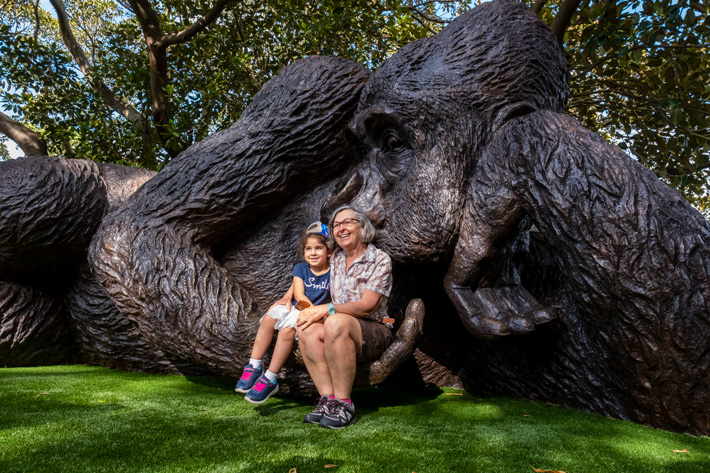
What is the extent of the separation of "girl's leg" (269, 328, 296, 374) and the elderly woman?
100mm

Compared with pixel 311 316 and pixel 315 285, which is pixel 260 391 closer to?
pixel 311 316

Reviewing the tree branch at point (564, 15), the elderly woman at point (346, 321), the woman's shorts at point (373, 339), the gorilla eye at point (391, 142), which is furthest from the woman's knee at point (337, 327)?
the tree branch at point (564, 15)

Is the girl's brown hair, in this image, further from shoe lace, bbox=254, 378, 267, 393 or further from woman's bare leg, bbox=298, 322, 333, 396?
shoe lace, bbox=254, 378, 267, 393

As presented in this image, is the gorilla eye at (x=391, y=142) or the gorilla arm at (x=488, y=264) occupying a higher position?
the gorilla eye at (x=391, y=142)

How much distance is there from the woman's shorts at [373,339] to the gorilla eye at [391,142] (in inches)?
40.9

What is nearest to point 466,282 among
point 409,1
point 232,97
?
point 232,97

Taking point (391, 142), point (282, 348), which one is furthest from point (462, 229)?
point (282, 348)

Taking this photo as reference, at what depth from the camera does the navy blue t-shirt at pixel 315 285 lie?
2.78 m

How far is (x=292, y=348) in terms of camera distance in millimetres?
2641

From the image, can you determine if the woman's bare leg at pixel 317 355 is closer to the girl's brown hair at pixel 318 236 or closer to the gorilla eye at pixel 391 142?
the girl's brown hair at pixel 318 236

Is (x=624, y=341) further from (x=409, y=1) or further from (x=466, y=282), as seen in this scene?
(x=409, y=1)

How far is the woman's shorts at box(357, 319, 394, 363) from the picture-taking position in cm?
252

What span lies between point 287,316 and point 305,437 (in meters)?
0.62

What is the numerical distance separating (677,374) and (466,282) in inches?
39.2
